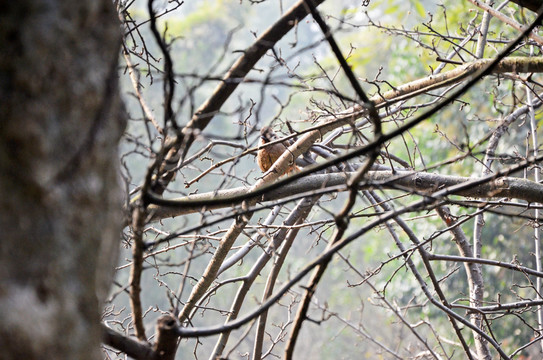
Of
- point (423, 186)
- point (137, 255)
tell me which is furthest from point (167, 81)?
point (423, 186)

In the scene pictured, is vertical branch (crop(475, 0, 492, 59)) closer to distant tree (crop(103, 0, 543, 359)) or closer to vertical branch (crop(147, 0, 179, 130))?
distant tree (crop(103, 0, 543, 359))

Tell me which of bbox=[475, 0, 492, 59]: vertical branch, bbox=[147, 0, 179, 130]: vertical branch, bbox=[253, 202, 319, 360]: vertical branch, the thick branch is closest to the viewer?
bbox=[147, 0, 179, 130]: vertical branch

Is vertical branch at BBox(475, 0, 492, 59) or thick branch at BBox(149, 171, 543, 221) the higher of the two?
vertical branch at BBox(475, 0, 492, 59)

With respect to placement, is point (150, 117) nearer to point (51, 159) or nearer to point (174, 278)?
point (51, 159)

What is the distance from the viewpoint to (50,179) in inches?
26.5

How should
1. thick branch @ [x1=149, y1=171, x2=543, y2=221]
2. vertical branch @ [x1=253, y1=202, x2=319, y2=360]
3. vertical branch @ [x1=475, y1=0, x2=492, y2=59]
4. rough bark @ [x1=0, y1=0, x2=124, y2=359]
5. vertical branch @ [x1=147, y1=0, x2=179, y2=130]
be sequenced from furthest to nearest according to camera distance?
vertical branch @ [x1=475, y1=0, x2=492, y2=59] < vertical branch @ [x1=253, y1=202, x2=319, y2=360] < thick branch @ [x1=149, y1=171, x2=543, y2=221] < vertical branch @ [x1=147, y1=0, x2=179, y2=130] < rough bark @ [x1=0, y1=0, x2=124, y2=359]

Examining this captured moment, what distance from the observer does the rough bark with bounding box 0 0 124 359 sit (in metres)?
0.64

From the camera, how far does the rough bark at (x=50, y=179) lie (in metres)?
0.64

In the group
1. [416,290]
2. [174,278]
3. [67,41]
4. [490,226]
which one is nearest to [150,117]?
[67,41]

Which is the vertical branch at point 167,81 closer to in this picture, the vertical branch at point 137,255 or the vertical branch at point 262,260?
the vertical branch at point 137,255

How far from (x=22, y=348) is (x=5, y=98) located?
29cm

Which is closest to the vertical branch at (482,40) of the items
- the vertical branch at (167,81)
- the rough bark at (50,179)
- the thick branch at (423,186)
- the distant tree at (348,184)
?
the distant tree at (348,184)

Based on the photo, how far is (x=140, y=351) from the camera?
97 centimetres

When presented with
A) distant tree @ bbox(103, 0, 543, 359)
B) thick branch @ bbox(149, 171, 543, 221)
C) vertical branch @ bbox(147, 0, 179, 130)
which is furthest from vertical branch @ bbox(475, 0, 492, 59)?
vertical branch @ bbox(147, 0, 179, 130)
